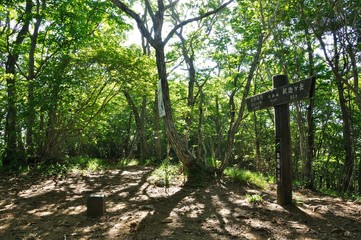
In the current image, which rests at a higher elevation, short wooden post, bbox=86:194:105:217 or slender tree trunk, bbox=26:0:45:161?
slender tree trunk, bbox=26:0:45:161

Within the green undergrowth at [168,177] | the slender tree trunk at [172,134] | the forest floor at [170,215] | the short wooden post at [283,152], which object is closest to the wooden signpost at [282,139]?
the short wooden post at [283,152]

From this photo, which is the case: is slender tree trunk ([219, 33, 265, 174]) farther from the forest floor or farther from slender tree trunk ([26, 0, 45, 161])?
slender tree trunk ([26, 0, 45, 161])

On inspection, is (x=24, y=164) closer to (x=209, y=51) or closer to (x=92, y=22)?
(x=92, y=22)

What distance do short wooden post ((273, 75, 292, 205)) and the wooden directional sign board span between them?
0.50 ft

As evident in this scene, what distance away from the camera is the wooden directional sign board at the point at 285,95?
4.67 m

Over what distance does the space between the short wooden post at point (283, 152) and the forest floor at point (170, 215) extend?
0.28 m

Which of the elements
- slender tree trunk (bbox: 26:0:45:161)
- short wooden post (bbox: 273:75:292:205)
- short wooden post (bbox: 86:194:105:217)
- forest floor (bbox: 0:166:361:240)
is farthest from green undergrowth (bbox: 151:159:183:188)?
slender tree trunk (bbox: 26:0:45:161)

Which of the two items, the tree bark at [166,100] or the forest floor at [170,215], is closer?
the forest floor at [170,215]

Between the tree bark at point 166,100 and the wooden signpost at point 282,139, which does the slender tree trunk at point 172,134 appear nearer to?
the tree bark at point 166,100

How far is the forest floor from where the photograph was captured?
402 cm

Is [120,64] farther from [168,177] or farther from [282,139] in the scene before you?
[282,139]

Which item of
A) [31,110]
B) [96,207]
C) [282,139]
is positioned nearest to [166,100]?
[282,139]

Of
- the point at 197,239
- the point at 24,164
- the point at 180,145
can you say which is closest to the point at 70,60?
the point at 24,164

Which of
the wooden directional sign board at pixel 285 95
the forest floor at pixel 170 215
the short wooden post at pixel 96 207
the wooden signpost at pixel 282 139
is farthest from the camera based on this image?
the wooden signpost at pixel 282 139
